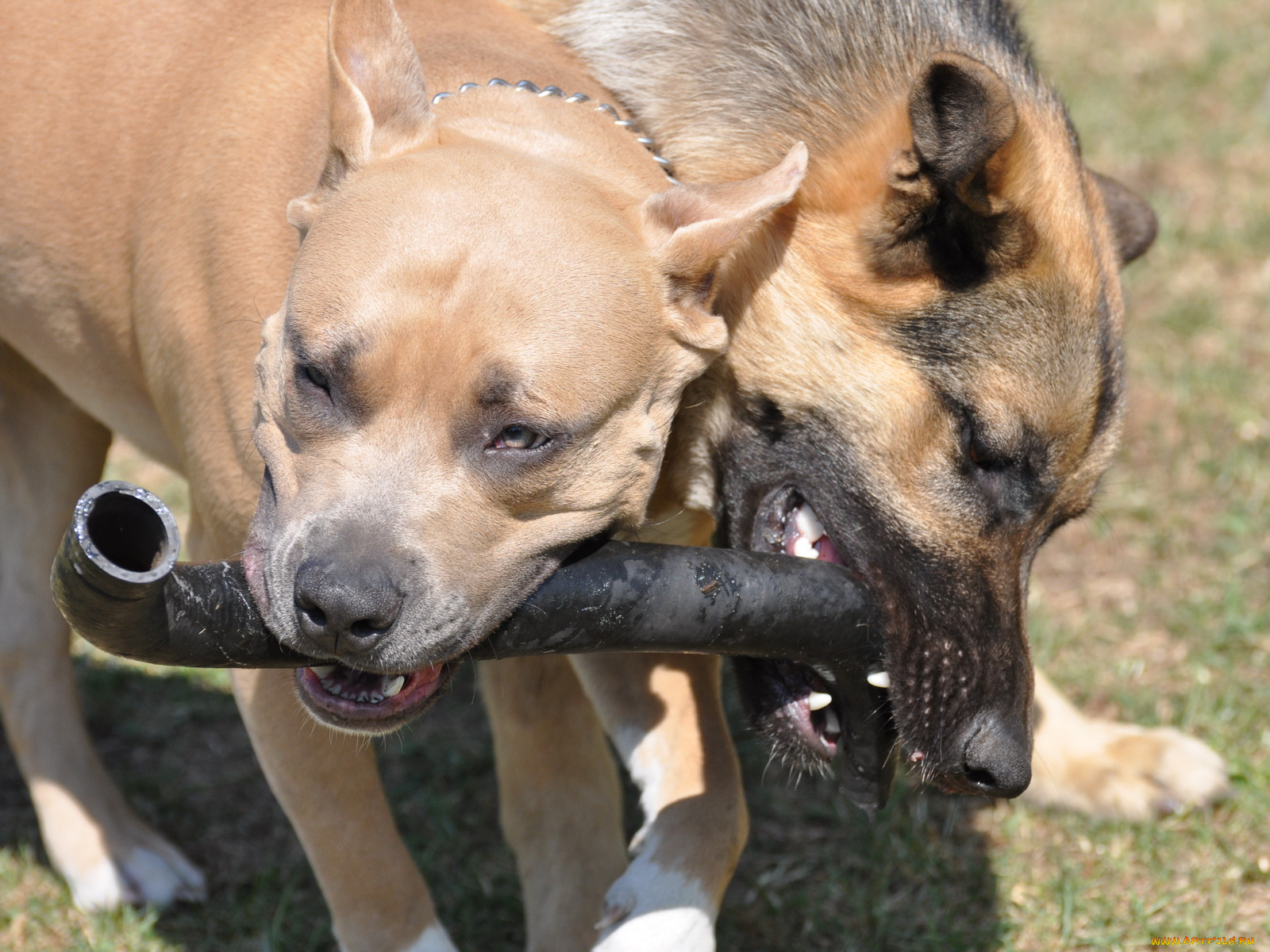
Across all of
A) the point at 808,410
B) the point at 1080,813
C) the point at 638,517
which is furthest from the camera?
the point at 1080,813

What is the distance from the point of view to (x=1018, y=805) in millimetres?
4285

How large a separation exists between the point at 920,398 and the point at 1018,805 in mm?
1717

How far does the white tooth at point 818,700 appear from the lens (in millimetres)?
3359

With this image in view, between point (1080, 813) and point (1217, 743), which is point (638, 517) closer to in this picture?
point (1080, 813)

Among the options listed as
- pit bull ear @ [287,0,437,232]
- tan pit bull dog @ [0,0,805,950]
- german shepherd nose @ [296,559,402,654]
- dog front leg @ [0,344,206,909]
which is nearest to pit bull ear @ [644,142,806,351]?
tan pit bull dog @ [0,0,805,950]

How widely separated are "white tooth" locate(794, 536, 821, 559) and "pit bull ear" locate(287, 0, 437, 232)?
124cm

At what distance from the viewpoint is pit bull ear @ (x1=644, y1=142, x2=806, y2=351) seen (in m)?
2.86

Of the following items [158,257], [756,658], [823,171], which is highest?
[823,171]

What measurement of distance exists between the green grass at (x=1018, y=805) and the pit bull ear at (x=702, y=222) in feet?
4.98

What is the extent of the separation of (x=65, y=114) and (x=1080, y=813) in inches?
138

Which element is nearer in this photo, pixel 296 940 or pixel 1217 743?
pixel 296 940

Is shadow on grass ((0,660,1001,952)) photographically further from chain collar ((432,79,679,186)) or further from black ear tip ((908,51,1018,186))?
black ear tip ((908,51,1018,186))

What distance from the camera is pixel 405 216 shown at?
2646 millimetres

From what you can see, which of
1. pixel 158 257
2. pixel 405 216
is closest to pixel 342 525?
pixel 405 216
